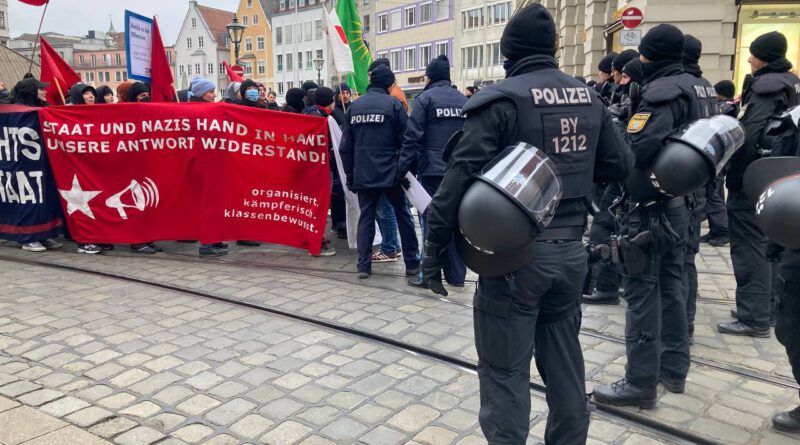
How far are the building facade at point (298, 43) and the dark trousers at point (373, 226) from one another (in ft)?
220

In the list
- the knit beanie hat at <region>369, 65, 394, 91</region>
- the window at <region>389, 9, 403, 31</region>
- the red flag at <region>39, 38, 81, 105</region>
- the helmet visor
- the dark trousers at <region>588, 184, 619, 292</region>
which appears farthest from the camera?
the window at <region>389, 9, 403, 31</region>

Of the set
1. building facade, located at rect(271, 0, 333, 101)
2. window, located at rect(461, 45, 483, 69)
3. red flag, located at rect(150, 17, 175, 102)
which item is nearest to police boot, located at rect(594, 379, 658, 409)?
red flag, located at rect(150, 17, 175, 102)

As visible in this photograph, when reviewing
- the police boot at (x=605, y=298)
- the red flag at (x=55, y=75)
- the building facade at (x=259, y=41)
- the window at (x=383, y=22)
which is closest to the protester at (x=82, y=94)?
the red flag at (x=55, y=75)

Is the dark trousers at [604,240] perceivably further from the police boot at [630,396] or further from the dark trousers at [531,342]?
the dark trousers at [531,342]

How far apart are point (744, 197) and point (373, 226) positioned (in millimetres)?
3511

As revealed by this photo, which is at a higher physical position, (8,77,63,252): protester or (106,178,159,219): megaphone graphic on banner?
(8,77,63,252): protester

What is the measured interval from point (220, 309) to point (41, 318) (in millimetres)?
1468

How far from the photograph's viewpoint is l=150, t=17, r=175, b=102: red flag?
27.8 feet

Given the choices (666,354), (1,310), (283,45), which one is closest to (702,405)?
(666,354)

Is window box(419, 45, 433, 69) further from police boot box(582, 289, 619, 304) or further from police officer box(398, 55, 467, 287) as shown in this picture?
police boot box(582, 289, 619, 304)

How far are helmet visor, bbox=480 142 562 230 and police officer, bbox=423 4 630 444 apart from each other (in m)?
0.13

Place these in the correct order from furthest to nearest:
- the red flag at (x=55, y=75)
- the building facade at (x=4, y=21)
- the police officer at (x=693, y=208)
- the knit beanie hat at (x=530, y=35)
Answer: the building facade at (x=4, y=21) → the red flag at (x=55, y=75) → the police officer at (x=693, y=208) → the knit beanie hat at (x=530, y=35)

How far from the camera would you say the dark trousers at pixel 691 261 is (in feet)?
13.6

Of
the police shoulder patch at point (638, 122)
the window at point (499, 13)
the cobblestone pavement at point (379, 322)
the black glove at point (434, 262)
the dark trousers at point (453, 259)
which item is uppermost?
the window at point (499, 13)
